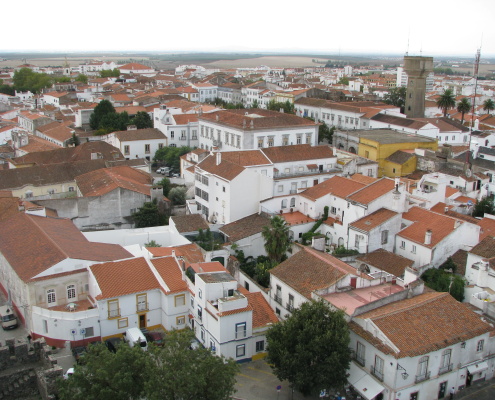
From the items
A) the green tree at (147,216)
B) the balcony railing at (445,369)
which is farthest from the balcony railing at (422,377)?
the green tree at (147,216)

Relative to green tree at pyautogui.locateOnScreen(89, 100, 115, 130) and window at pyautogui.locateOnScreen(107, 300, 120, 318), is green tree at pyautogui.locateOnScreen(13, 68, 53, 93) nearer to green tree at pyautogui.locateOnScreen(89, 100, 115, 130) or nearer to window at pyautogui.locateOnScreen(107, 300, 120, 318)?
green tree at pyautogui.locateOnScreen(89, 100, 115, 130)

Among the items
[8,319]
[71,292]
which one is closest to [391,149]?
[71,292]

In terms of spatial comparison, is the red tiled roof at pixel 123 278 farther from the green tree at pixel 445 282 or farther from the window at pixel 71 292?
the green tree at pixel 445 282

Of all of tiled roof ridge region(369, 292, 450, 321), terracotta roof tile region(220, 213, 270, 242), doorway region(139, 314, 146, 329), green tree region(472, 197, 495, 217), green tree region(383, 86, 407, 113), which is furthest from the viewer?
green tree region(383, 86, 407, 113)

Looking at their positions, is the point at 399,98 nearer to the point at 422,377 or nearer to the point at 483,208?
the point at 483,208

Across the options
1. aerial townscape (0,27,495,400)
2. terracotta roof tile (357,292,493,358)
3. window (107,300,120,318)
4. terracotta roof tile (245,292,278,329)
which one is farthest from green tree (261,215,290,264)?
window (107,300,120,318)

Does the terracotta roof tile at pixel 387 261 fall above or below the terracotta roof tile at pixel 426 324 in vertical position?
below
